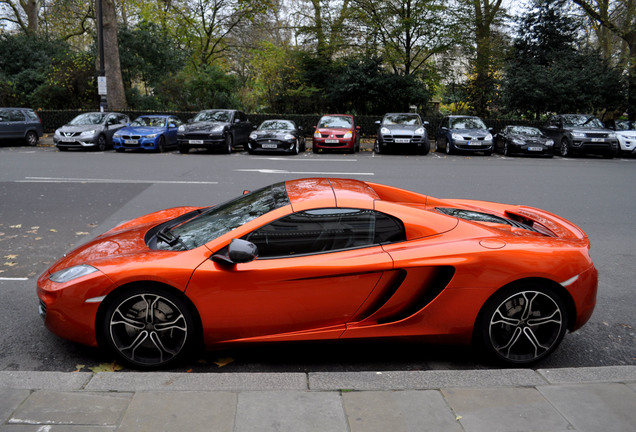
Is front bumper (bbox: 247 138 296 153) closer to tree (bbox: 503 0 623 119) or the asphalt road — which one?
the asphalt road

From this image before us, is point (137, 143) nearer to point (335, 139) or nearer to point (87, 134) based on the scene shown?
point (87, 134)

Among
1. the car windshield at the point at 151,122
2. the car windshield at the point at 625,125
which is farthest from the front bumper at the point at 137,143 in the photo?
the car windshield at the point at 625,125

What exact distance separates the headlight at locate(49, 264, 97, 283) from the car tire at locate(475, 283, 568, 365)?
264cm

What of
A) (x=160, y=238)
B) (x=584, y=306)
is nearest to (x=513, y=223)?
(x=584, y=306)

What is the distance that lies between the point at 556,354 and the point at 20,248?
5.96 metres

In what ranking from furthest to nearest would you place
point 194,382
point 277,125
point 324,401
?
1. point 277,125
2. point 194,382
3. point 324,401

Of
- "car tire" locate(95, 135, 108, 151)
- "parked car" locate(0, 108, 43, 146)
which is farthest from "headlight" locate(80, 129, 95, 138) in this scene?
"parked car" locate(0, 108, 43, 146)

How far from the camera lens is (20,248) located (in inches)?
254

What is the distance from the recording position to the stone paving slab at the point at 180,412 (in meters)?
2.63

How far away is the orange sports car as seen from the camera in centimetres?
344

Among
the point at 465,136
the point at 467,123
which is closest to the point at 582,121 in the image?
the point at 467,123

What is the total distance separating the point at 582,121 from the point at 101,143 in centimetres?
1881

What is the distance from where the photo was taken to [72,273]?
3617 millimetres

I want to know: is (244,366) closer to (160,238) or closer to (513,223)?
(160,238)
